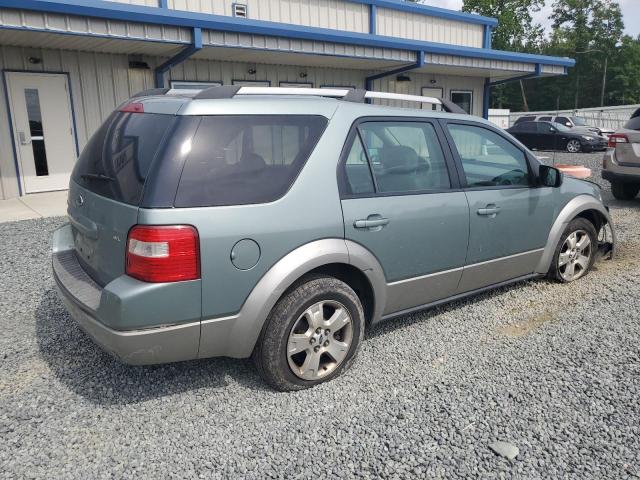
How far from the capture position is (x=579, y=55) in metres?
62.4

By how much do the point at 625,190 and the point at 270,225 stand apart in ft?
29.4

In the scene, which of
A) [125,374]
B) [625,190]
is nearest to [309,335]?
[125,374]

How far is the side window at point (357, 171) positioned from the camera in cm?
329

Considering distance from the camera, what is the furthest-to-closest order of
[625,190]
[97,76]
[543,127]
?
1. [543,127]
2. [97,76]
3. [625,190]

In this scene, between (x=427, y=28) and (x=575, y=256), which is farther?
(x=427, y=28)

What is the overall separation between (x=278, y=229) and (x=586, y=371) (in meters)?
2.19

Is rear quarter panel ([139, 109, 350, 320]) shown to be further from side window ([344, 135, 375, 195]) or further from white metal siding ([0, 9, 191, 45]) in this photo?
white metal siding ([0, 9, 191, 45])

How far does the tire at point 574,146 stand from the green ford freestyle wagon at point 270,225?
20485mm

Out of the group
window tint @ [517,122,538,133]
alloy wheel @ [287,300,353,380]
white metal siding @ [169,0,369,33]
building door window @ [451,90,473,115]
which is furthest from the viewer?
window tint @ [517,122,538,133]

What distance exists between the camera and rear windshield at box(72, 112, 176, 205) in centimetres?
279

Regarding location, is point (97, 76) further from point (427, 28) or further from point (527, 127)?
point (527, 127)

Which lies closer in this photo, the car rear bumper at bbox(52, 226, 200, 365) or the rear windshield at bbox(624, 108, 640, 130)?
the car rear bumper at bbox(52, 226, 200, 365)

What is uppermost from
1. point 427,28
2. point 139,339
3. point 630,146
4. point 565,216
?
point 427,28

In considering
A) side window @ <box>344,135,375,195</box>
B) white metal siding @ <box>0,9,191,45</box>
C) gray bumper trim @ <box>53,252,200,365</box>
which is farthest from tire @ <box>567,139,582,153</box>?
gray bumper trim @ <box>53,252,200,365</box>
